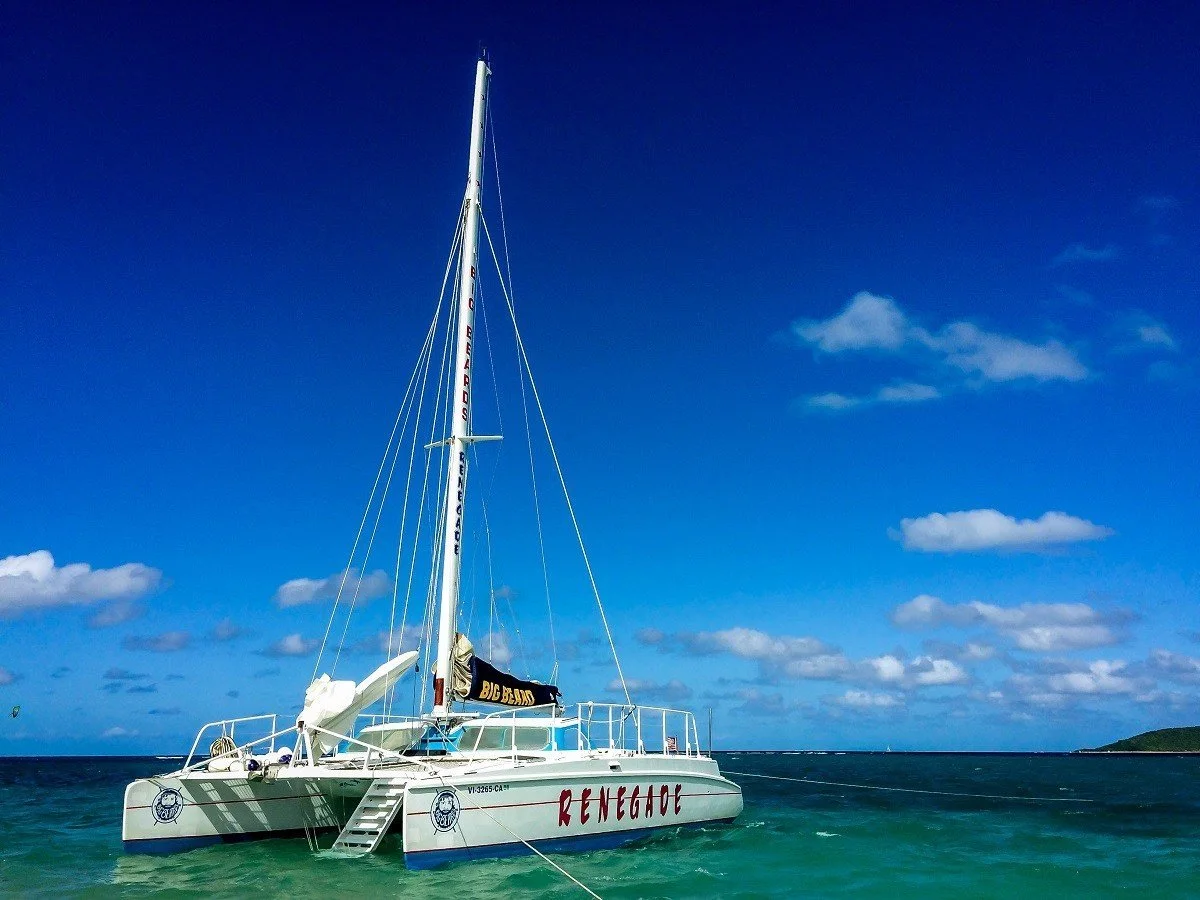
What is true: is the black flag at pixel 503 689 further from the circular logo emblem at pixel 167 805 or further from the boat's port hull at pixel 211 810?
the circular logo emblem at pixel 167 805

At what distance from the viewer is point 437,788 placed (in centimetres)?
1252

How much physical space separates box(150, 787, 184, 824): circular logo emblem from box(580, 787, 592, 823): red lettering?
6.22 meters

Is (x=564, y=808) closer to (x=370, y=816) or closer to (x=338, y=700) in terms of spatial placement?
(x=370, y=816)

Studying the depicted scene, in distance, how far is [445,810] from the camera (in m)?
12.5

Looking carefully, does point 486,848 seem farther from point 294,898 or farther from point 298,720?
point 298,720

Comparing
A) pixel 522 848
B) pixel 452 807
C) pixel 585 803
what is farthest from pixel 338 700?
pixel 585 803

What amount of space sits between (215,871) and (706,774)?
9093 mm

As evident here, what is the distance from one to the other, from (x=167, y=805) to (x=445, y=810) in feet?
15.5

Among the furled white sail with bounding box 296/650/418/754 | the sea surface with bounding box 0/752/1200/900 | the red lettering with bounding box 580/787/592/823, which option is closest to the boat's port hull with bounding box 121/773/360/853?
the sea surface with bounding box 0/752/1200/900

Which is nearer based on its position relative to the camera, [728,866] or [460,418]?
[728,866]

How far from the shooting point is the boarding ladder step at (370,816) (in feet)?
44.6

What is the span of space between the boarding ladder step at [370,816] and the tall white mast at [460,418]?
268 cm

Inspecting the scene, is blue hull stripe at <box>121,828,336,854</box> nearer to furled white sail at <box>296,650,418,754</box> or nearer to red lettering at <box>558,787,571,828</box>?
furled white sail at <box>296,650,418,754</box>

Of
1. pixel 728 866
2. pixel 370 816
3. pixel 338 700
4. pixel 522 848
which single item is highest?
pixel 338 700
